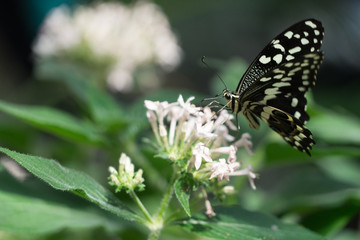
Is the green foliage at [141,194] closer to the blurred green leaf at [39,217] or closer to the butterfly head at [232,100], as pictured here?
the blurred green leaf at [39,217]

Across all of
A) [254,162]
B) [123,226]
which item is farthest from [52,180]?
[254,162]

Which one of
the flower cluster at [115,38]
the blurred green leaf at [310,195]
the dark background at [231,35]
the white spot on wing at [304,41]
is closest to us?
the white spot on wing at [304,41]

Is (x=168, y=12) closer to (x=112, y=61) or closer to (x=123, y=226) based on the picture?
(x=112, y=61)

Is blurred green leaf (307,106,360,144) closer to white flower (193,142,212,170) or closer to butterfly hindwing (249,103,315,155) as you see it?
butterfly hindwing (249,103,315,155)

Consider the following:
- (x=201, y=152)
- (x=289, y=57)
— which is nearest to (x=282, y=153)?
(x=289, y=57)

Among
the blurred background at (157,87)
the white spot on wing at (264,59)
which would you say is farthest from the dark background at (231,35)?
the white spot on wing at (264,59)

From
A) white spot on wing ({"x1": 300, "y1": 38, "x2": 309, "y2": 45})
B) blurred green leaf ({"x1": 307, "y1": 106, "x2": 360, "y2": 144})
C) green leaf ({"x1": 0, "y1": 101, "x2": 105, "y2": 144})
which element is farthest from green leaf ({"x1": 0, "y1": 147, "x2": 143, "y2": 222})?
blurred green leaf ({"x1": 307, "y1": 106, "x2": 360, "y2": 144})

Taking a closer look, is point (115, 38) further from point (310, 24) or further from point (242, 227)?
point (242, 227)
